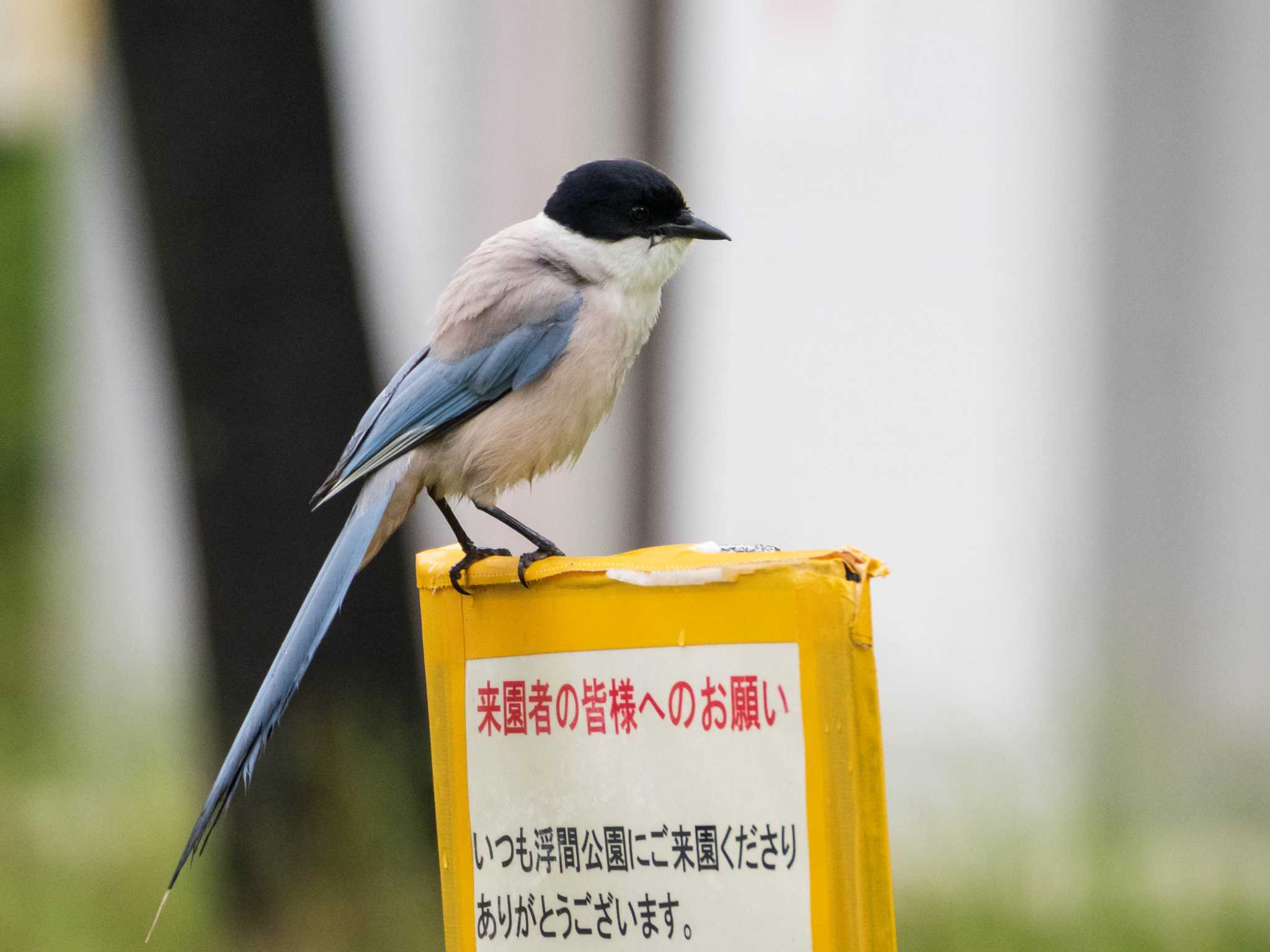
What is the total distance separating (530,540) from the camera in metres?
2.54

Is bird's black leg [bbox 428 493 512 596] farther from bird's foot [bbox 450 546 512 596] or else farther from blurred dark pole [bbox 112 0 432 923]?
blurred dark pole [bbox 112 0 432 923]

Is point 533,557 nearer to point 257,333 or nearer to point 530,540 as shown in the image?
point 530,540

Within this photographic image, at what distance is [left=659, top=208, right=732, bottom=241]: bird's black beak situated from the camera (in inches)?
120

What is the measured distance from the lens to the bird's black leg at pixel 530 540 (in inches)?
81.3

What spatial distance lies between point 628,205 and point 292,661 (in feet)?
4.22

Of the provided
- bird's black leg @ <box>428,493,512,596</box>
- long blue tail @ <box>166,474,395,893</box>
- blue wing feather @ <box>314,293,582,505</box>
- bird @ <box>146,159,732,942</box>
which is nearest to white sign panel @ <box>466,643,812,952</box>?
bird's black leg @ <box>428,493,512,596</box>

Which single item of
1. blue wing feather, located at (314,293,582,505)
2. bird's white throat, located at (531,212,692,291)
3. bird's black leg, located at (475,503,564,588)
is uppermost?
bird's white throat, located at (531,212,692,291)

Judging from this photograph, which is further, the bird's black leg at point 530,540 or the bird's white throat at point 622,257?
the bird's white throat at point 622,257

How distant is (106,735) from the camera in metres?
6.18

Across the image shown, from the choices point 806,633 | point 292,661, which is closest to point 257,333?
point 292,661

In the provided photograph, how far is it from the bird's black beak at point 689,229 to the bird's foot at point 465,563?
39.9 inches

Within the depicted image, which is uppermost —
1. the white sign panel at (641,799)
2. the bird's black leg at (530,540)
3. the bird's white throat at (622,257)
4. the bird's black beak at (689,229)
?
the bird's black beak at (689,229)

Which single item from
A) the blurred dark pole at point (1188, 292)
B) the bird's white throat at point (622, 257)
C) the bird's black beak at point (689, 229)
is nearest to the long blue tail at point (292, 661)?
the bird's white throat at point (622, 257)

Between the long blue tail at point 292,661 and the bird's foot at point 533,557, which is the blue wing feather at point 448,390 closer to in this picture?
the long blue tail at point 292,661
